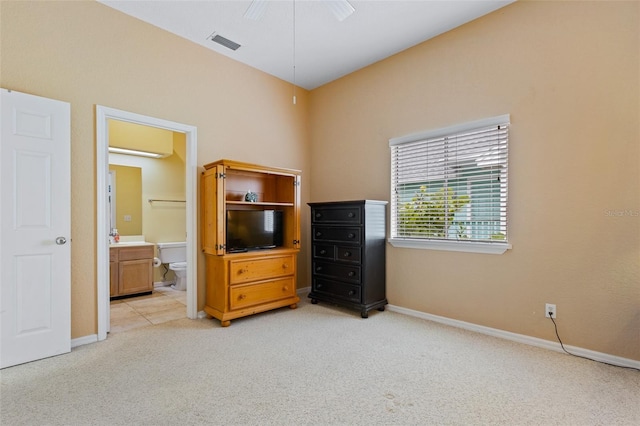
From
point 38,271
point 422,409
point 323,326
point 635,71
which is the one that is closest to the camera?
point 422,409

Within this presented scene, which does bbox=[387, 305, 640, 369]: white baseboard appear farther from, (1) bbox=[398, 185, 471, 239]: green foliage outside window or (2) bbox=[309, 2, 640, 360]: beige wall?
(1) bbox=[398, 185, 471, 239]: green foliage outside window

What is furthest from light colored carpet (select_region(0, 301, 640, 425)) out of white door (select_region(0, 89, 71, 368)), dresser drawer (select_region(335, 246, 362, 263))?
dresser drawer (select_region(335, 246, 362, 263))

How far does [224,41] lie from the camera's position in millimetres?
3486

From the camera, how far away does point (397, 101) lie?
372 cm

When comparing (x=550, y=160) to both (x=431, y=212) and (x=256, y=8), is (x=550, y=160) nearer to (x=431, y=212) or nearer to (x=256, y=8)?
(x=431, y=212)

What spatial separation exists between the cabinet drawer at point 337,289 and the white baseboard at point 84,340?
90.9 inches

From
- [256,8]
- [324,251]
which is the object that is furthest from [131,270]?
[256,8]

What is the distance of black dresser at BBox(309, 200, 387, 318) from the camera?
3535mm

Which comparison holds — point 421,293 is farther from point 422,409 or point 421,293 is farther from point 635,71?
point 635,71

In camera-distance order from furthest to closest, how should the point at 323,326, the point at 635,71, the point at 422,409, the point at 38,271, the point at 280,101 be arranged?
the point at 280,101, the point at 323,326, the point at 38,271, the point at 635,71, the point at 422,409

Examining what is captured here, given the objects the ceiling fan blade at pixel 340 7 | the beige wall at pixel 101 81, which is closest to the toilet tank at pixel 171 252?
the beige wall at pixel 101 81

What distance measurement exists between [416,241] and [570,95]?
6.11ft

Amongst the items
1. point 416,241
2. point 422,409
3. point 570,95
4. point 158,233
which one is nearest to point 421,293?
point 416,241

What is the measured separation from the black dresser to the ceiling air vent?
204 centimetres
